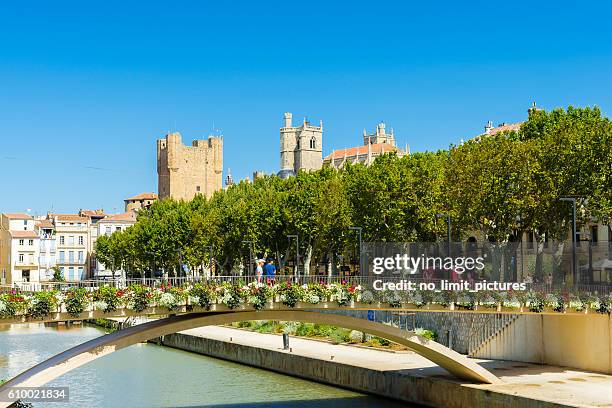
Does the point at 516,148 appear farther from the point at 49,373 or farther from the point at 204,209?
the point at 204,209

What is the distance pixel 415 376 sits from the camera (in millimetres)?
36656

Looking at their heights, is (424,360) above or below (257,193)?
below

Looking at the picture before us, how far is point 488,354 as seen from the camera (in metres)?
41.7

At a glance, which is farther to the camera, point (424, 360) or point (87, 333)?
point (87, 333)

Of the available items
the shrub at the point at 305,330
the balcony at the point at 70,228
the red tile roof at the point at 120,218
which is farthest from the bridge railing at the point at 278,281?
the red tile roof at the point at 120,218

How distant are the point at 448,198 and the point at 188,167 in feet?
397

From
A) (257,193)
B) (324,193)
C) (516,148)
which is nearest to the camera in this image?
(516,148)

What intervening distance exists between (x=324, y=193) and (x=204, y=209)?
3195 centimetres

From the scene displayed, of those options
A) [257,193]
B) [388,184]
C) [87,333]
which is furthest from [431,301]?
[257,193]

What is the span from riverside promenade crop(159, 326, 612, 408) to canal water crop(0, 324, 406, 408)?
1.81 ft

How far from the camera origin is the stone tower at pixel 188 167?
546 ft

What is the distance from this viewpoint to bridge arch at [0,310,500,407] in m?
27.4

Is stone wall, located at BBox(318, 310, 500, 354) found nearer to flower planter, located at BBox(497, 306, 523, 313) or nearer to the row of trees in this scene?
the row of trees

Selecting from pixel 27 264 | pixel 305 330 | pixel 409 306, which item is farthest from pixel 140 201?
pixel 409 306
